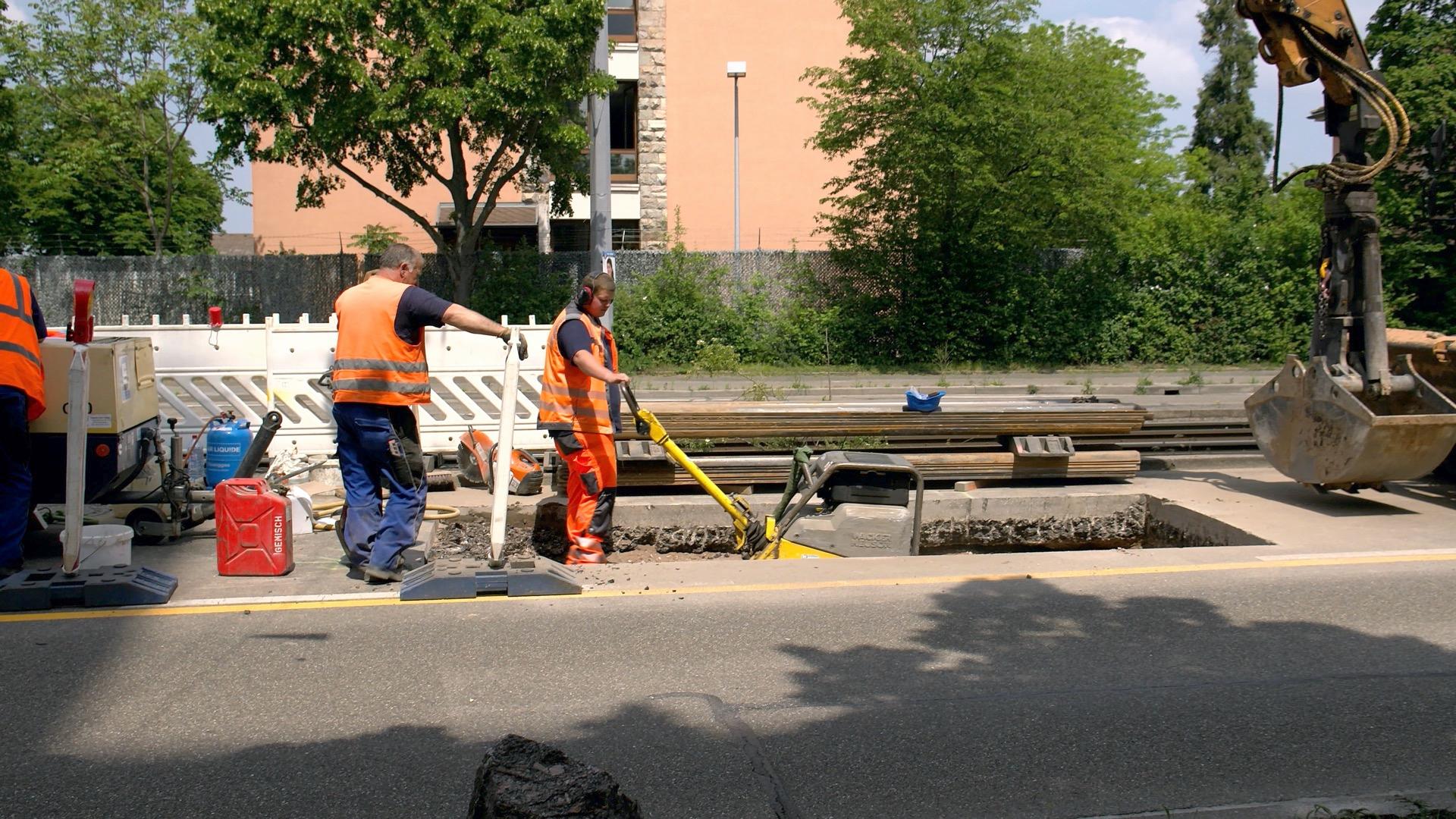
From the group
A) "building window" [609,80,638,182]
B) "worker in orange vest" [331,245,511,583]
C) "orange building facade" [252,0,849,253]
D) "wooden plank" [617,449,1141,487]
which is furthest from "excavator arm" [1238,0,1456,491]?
"building window" [609,80,638,182]

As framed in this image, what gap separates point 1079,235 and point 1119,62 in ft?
33.9

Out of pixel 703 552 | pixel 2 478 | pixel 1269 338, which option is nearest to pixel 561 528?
pixel 703 552

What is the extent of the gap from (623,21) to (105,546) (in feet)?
102

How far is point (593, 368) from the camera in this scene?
7387 mm

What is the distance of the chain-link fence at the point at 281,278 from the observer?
2584cm

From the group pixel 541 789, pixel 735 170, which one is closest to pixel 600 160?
pixel 735 170

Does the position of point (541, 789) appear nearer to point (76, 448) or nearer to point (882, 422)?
point (76, 448)

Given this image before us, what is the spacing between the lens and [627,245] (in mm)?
35000

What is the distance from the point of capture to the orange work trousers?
769 centimetres

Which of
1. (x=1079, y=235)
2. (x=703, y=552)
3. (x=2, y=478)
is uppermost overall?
(x=1079, y=235)

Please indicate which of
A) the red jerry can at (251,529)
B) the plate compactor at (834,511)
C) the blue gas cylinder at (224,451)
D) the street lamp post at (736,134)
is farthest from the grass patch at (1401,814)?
the street lamp post at (736,134)

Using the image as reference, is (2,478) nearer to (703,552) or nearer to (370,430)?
(370,430)

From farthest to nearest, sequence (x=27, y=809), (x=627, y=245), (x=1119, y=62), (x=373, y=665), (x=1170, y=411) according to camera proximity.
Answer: (x=627, y=245)
(x=1119, y=62)
(x=1170, y=411)
(x=373, y=665)
(x=27, y=809)

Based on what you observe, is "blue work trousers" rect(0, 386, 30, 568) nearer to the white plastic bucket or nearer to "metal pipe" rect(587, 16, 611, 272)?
the white plastic bucket
